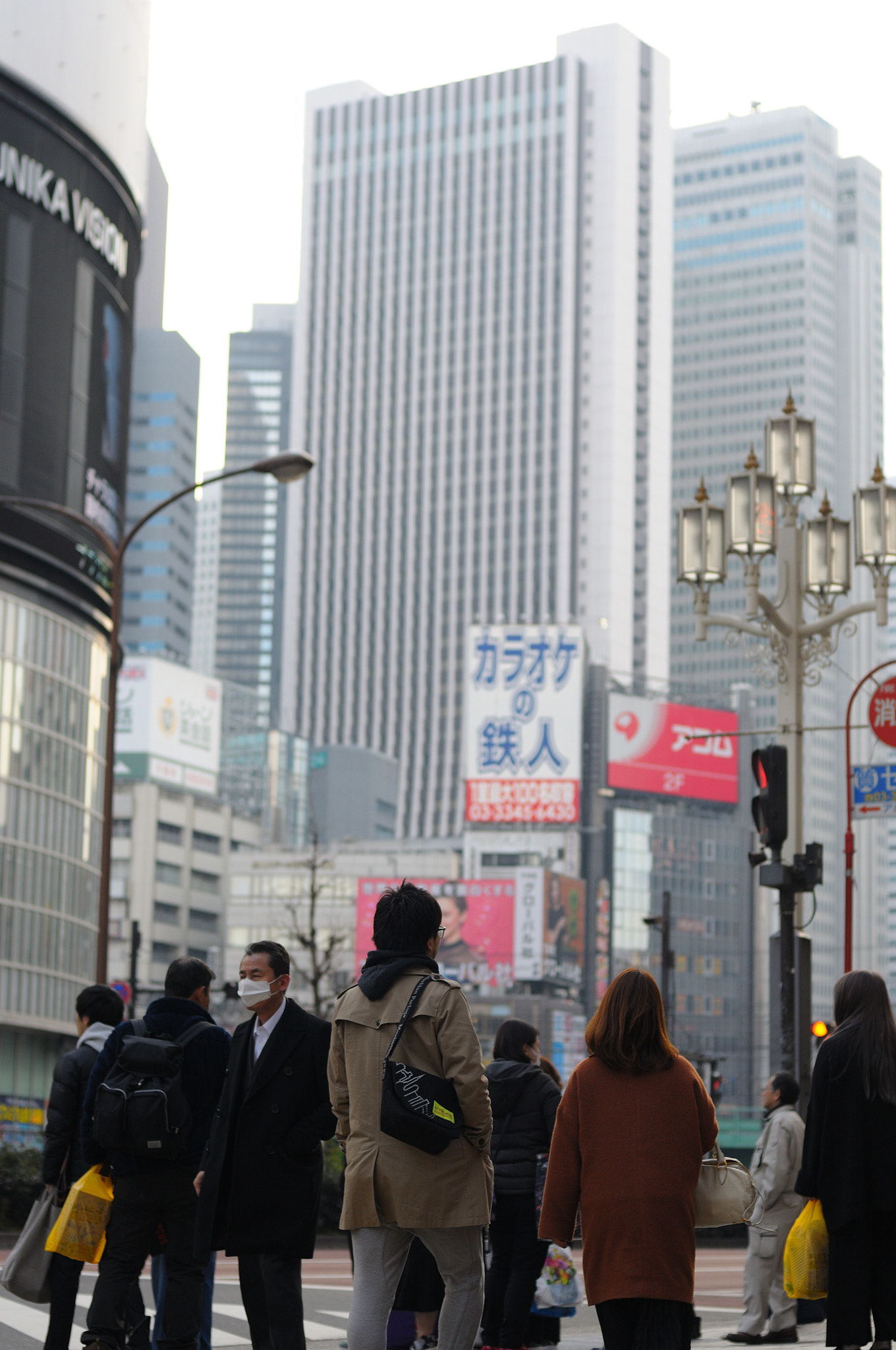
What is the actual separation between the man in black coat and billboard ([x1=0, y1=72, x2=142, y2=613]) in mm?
31019

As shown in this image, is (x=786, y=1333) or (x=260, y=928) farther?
(x=260, y=928)

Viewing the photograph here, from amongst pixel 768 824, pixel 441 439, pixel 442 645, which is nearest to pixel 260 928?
pixel 442 645

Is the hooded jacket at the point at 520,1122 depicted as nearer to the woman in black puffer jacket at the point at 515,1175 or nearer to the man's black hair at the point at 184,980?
the woman in black puffer jacket at the point at 515,1175

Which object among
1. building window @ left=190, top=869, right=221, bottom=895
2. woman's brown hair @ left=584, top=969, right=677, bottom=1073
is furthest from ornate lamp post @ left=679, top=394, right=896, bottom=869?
building window @ left=190, top=869, right=221, bottom=895

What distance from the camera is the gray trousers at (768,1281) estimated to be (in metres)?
11.4

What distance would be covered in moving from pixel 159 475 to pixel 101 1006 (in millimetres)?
172417

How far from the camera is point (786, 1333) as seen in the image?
11.4m

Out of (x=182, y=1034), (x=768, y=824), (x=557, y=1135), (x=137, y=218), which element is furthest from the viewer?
(x=137, y=218)

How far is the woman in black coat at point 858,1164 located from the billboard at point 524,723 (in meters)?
89.0

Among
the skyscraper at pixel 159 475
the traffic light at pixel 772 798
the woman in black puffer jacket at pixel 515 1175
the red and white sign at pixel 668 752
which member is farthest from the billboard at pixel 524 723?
the woman in black puffer jacket at pixel 515 1175

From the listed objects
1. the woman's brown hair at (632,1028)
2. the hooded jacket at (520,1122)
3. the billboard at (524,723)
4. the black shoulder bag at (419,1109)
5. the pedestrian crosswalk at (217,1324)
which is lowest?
the pedestrian crosswalk at (217,1324)

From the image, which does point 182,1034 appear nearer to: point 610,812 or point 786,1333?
point 786,1333

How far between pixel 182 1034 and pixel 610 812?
112 meters

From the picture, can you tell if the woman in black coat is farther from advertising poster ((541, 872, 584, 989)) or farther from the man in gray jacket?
advertising poster ((541, 872, 584, 989))
